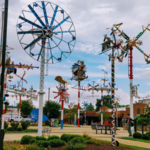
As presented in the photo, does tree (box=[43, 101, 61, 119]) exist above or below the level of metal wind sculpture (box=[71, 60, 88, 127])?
below

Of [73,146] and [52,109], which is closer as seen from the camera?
[73,146]

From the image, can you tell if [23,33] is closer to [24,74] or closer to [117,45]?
[117,45]

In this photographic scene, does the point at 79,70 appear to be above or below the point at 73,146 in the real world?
above

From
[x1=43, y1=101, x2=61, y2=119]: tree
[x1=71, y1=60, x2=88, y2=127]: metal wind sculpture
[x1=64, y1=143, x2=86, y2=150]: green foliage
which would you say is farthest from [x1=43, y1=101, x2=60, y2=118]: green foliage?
[x1=64, y1=143, x2=86, y2=150]: green foliage

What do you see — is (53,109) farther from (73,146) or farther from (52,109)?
(73,146)

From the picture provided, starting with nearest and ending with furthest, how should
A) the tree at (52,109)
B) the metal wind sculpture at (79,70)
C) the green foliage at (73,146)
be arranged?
the green foliage at (73,146), the metal wind sculpture at (79,70), the tree at (52,109)

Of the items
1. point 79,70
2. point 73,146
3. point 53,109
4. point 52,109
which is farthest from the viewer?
point 53,109

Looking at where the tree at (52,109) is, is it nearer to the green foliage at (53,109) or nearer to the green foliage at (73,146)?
the green foliage at (53,109)

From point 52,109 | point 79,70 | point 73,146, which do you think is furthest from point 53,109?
point 73,146

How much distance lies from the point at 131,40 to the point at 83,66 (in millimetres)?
16294

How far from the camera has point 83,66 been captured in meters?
40.3

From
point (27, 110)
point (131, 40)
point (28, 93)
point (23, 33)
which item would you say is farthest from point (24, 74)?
point (27, 110)

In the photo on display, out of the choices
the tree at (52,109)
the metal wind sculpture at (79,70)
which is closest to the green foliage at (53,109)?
the tree at (52,109)

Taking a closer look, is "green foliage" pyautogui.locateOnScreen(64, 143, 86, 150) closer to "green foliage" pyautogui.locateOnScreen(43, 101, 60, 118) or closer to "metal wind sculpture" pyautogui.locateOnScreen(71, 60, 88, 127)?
"metal wind sculpture" pyautogui.locateOnScreen(71, 60, 88, 127)
